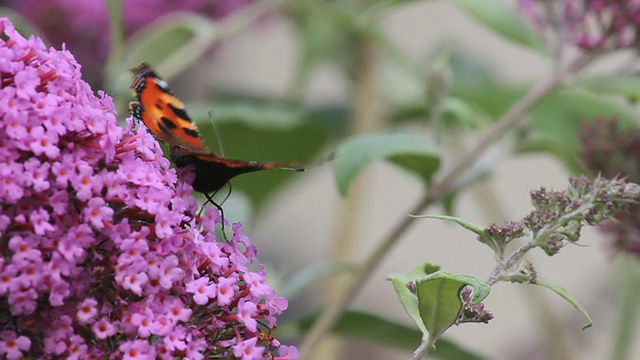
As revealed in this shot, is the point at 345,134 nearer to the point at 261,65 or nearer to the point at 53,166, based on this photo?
the point at 53,166

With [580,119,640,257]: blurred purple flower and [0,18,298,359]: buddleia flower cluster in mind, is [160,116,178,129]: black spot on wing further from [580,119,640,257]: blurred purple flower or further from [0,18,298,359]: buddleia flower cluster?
[580,119,640,257]: blurred purple flower

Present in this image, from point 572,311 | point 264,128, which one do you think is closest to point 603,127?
point 264,128

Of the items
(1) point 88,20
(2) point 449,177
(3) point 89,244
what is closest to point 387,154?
(2) point 449,177

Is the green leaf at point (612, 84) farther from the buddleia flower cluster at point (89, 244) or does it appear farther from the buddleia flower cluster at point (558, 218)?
the buddleia flower cluster at point (89, 244)

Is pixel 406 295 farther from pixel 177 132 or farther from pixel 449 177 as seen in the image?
pixel 449 177

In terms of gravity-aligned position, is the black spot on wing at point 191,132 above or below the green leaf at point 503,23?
below

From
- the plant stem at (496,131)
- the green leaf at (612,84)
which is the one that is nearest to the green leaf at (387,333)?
the plant stem at (496,131)

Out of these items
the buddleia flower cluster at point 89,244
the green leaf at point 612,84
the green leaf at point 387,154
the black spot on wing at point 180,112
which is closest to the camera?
the buddleia flower cluster at point 89,244
